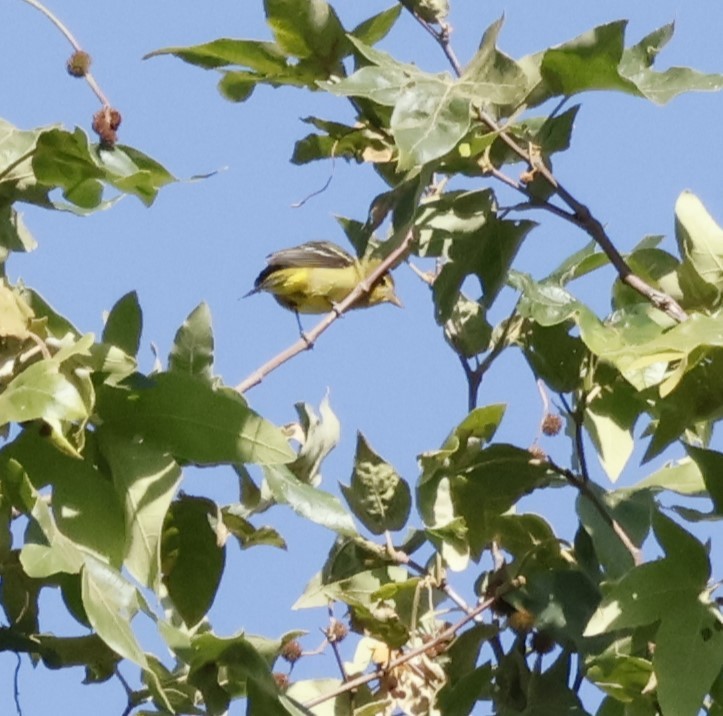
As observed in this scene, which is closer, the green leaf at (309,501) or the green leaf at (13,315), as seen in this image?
the green leaf at (13,315)

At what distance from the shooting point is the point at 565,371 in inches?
70.7

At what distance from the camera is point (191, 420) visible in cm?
150

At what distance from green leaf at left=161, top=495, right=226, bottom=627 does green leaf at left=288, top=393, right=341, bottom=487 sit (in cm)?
15

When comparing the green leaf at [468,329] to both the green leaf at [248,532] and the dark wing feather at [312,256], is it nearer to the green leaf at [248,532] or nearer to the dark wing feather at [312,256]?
the green leaf at [248,532]

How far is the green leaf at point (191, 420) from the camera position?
4.84 ft

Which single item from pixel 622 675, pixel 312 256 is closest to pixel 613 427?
pixel 622 675

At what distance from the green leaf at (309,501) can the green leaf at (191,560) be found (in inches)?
6.0

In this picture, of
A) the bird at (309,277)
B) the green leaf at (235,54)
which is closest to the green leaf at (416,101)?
the green leaf at (235,54)

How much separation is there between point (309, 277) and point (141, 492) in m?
3.47

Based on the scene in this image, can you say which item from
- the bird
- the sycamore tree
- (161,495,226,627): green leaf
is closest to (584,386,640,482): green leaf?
the sycamore tree

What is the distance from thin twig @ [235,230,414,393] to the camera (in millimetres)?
1652

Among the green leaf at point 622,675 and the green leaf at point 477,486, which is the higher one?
the green leaf at point 477,486

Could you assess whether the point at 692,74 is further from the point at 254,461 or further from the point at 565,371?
the point at 254,461

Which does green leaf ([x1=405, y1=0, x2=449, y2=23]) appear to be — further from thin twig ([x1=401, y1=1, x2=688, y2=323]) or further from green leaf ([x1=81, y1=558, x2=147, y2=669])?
green leaf ([x1=81, y1=558, x2=147, y2=669])
